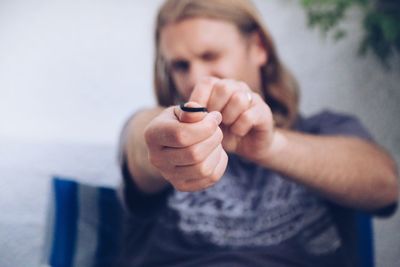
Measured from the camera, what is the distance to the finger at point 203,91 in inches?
18.1

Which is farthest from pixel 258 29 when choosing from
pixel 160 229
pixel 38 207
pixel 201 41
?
pixel 38 207

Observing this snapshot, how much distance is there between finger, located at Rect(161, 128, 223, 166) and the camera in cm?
38

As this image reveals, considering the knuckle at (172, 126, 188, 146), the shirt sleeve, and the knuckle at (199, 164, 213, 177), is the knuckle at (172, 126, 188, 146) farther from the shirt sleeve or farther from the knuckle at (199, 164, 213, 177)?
the shirt sleeve

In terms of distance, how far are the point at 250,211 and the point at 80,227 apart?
37 cm

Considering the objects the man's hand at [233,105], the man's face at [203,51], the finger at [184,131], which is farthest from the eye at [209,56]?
the finger at [184,131]

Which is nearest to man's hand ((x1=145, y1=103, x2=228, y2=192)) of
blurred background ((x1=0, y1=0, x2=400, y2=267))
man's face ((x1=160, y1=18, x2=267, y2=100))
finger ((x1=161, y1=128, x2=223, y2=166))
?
finger ((x1=161, y1=128, x2=223, y2=166))

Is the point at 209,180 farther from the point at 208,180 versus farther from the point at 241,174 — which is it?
the point at 241,174

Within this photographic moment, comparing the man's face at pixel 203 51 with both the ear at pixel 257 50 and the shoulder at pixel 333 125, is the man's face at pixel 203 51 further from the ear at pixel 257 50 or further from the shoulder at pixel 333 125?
the shoulder at pixel 333 125

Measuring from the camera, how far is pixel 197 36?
0.81 meters

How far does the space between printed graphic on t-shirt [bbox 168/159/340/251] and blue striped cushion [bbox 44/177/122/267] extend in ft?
0.61

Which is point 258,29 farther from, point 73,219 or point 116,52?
point 73,219

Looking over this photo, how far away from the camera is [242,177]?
77 cm

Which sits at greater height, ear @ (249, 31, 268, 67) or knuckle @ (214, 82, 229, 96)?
knuckle @ (214, 82, 229, 96)

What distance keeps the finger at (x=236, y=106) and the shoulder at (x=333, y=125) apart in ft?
1.19
